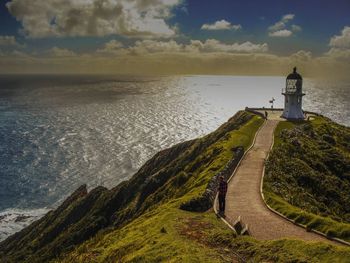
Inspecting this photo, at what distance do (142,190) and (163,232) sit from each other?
31.0 metres

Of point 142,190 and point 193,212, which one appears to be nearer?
point 193,212

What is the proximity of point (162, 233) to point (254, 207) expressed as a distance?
839 centimetres

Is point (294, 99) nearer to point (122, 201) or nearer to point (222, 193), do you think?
point (122, 201)

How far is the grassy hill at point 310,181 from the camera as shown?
25948mm

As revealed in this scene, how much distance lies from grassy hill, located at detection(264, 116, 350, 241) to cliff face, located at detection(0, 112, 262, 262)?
5696 millimetres

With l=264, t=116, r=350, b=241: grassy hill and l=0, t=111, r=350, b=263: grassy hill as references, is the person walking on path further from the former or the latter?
l=264, t=116, r=350, b=241: grassy hill

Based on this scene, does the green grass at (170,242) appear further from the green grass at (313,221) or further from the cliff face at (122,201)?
the green grass at (313,221)

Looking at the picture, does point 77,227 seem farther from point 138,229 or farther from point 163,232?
point 163,232

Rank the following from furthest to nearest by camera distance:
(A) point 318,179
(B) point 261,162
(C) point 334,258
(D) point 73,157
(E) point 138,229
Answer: (D) point 73,157, (B) point 261,162, (A) point 318,179, (E) point 138,229, (C) point 334,258

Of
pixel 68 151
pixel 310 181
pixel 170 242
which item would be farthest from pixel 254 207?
pixel 68 151

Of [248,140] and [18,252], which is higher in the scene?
[248,140]

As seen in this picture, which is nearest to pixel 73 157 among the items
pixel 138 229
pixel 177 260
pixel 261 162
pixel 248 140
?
pixel 248 140

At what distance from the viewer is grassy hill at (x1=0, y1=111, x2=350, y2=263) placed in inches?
757

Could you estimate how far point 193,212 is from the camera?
28.5m
